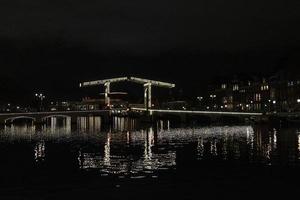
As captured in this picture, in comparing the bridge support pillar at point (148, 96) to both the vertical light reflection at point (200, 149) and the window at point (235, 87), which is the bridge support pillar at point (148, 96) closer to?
the window at point (235, 87)

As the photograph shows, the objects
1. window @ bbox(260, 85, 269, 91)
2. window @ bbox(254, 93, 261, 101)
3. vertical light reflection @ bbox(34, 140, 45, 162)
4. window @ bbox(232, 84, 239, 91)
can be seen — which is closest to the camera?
vertical light reflection @ bbox(34, 140, 45, 162)

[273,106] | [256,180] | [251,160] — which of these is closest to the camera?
[256,180]

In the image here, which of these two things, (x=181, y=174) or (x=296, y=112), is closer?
(x=181, y=174)

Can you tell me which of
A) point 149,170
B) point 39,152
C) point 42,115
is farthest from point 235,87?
point 149,170

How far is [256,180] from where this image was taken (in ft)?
106

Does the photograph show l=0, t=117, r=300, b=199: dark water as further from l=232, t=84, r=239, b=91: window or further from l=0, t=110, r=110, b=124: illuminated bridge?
l=232, t=84, r=239, b=91: window

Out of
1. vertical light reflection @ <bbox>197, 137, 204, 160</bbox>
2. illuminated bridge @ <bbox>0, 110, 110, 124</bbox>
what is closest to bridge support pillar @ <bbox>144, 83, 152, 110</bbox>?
illuminated bridge @ <bbox>0, 110, 110, 124</bbox>

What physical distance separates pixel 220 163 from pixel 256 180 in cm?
829

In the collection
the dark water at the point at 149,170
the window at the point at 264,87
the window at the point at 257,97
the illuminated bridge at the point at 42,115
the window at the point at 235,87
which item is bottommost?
the dark water at the point at 149,170

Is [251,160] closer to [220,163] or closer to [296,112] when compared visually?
[220,163]

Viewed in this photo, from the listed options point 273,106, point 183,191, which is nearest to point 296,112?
point 273,106

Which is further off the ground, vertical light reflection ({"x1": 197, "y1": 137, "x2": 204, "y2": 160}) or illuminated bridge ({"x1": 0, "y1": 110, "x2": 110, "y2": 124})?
illuminated bridge ({"x1": 0, "y1": 110, "x2": 110, "y2": 124})

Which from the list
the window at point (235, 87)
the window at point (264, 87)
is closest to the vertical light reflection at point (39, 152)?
the window at point (264, 87)

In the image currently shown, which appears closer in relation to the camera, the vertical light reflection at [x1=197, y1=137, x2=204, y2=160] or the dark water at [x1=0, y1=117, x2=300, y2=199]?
the dark water at [x1=0, y1=117, x2=300, y2=199]
